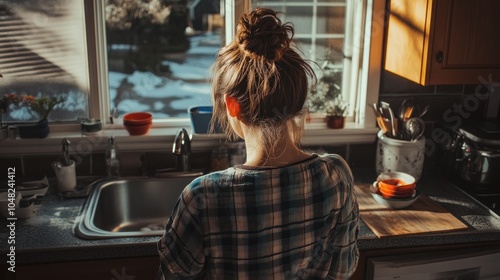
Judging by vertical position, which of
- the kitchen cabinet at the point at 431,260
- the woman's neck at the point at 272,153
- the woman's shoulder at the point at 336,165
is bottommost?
the kitchen cabinet at the point at 431,260

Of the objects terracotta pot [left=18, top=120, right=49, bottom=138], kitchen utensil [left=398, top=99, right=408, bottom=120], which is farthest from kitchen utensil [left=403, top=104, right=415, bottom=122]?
terracotta pot [left=18, top=120, right=49, bottom=138]

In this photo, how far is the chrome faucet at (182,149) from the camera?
6.79ft

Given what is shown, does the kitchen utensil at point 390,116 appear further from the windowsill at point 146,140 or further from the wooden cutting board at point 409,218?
the wooden cutting board at point 409,218

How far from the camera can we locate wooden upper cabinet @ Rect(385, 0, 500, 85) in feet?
6.03

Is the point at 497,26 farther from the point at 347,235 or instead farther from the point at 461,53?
the point at 347,235

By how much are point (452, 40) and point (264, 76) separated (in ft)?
3.43

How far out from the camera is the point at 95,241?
161 cm

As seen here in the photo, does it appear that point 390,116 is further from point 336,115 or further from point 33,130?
point 33,130

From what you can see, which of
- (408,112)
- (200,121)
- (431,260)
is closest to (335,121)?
(408,112)

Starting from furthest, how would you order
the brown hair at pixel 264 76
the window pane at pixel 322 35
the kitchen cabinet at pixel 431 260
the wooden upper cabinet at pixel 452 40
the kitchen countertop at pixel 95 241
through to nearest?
the window pane at pixel 322 35 < the wooden upper cabinet at pixel 452 40 < the kitchen cabinet at pixel 431 260 < the kitchen countertop at pixel 95 241 < the brown hair at pixel 264 76

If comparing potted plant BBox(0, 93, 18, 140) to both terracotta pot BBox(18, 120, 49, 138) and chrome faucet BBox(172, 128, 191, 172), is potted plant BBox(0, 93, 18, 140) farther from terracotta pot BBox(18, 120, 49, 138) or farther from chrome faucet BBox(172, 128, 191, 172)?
chrome faucet BBox(172, 128, 191, 172)

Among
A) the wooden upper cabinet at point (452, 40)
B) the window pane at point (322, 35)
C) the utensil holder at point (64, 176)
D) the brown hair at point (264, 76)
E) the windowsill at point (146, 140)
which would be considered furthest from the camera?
the window pane at point (322, 35)

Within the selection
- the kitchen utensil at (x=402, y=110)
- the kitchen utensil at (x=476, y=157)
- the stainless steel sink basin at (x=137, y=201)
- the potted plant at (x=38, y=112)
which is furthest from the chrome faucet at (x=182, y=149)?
the kitchen utensil at (x=476, y=157)

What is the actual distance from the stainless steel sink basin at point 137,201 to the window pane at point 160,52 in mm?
336
